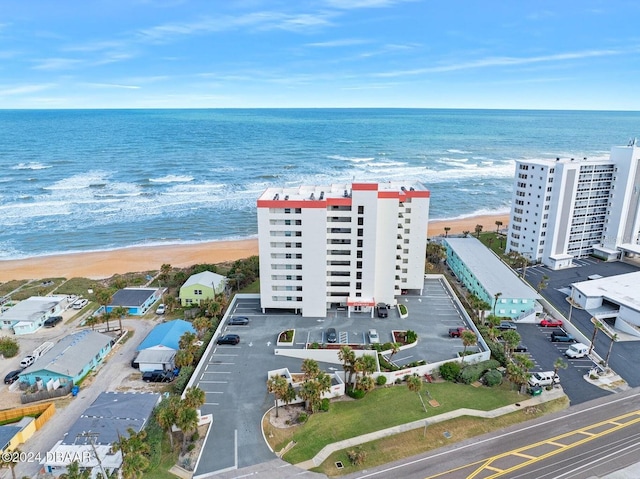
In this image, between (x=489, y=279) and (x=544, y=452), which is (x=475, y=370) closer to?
(x=544, y=452)

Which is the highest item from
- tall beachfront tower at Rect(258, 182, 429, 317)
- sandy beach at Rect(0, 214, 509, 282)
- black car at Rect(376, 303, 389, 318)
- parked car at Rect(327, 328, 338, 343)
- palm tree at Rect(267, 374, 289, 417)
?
tall beachfront tower at Rect(258, 182, 429, 317)

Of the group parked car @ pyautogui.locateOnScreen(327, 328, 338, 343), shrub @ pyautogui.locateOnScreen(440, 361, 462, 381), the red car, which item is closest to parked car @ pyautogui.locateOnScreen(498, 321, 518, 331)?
the red car

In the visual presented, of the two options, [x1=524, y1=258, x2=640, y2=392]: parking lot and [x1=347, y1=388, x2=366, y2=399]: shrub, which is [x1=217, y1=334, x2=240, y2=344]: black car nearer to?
[x1=347, y1=388, x2=366, y2=399]: shrub

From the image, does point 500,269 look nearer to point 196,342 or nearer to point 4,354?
point 196,342

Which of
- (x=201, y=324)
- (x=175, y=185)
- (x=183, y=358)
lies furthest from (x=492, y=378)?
(x=175, y=185)

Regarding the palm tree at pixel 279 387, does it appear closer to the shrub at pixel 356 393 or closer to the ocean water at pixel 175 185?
the shrub at pixel 356 393

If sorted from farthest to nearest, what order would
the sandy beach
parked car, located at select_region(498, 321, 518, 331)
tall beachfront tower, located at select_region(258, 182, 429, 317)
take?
the sandy beach
parked car, located at select_region(498, 321, 518, 331)
tall beachfront tower, located at select_region(258, 182, 429, 317)

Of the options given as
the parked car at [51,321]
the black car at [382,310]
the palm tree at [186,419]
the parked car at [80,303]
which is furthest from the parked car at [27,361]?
the black car at [382,310]

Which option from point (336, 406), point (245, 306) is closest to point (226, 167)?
point (245, 306)
